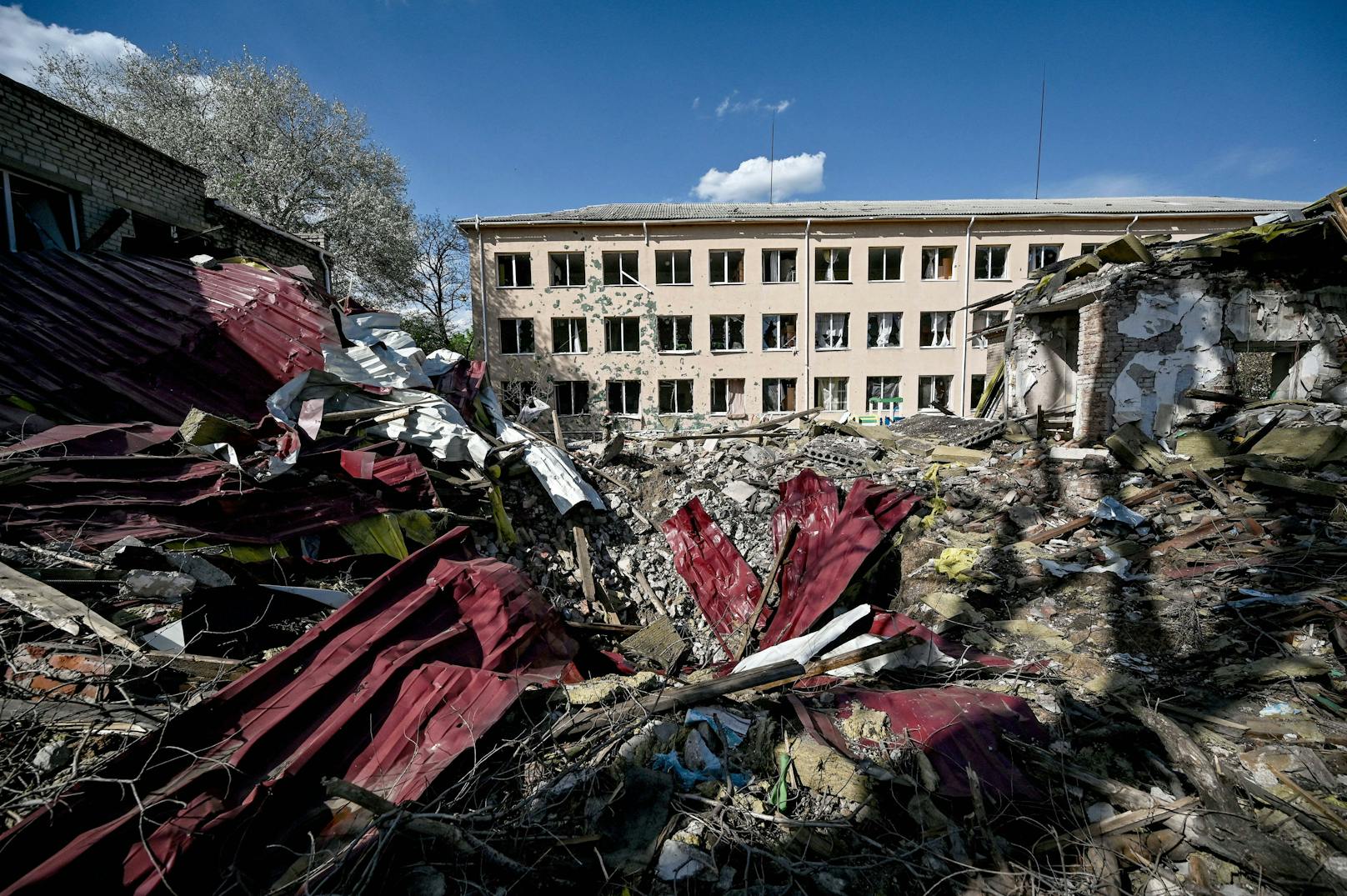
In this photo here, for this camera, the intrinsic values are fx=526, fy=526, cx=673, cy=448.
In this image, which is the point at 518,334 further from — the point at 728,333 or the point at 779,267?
the point at 779,267

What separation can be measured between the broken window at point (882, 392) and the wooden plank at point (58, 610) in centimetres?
2041

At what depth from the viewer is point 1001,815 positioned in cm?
234

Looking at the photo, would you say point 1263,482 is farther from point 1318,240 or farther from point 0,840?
point 0,840

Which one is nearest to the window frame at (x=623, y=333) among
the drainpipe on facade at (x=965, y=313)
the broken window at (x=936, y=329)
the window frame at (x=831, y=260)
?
the window frame at (x=831, y=260)

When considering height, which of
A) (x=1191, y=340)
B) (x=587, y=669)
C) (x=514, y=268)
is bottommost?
(x=587, y=669)

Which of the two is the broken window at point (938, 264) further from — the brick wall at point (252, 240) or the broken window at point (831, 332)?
the brick wall at point (252, 240)

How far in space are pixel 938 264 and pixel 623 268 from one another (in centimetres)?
1195

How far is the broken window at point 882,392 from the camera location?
20.1 meters

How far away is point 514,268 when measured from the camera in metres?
19.5

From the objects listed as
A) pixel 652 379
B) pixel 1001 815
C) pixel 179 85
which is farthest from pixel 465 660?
pixel 179 85

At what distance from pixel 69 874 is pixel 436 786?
1156 mm

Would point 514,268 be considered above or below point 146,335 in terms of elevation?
above

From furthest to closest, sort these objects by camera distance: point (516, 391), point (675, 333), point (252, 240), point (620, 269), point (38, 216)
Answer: point (675, 333) < point (620, 269) < point (516, 391) < point (252, 240) < point (38, 216)

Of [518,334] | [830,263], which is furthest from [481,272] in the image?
[830,263]
